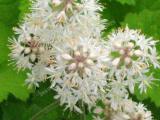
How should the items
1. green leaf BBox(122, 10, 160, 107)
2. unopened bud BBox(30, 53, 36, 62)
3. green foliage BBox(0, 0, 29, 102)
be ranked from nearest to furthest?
unopened bud BBox(30, 53, 36, 62), green foliage BBox(0, 0, 29, 102), green leaf BBox(122, 10, 160, 107)

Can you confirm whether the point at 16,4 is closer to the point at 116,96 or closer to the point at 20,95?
the point at 20,95

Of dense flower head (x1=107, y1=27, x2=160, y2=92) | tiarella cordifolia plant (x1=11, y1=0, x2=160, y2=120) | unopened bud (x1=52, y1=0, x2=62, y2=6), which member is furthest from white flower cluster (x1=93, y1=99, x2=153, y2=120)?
unopened bud (x1=52, y1=0, x2=62, y2=6)

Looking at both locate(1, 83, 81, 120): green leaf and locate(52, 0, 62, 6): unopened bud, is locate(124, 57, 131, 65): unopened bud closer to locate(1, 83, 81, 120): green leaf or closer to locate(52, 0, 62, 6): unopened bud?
locate(52, 0, 62, 6): unopened bud

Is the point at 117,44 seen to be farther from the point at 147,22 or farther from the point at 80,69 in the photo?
the point at 147,22

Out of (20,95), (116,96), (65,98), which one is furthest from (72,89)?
(20,95)

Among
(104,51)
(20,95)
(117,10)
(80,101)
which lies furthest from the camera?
(117,10)

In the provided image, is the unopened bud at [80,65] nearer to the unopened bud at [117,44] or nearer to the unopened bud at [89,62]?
the unopened bud at [89,62]

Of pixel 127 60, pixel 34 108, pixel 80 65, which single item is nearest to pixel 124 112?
pixel 127 60
